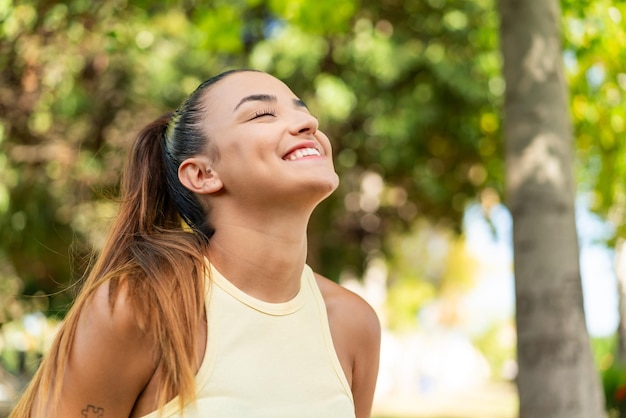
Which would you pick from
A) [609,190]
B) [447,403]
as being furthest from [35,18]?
[447,403]

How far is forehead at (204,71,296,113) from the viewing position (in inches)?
105

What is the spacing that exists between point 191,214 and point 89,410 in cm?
65

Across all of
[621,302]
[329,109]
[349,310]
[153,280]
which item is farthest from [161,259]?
[621,302]

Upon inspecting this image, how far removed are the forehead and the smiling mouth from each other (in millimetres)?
200

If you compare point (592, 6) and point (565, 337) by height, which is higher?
point (592, 6)

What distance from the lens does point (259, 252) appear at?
8.41 ft

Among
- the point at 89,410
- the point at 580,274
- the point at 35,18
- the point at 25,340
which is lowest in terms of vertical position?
the point at 89,410

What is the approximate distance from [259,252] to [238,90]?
0.47m

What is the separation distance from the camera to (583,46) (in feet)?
22.7

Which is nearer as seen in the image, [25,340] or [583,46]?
[583,46]

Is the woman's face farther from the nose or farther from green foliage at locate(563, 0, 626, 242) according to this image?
green foliage at locate(563, 0, 626, 242)

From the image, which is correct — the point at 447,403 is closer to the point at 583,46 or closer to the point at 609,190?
the point at 609,190

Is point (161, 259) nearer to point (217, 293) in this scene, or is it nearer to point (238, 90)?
point (217, 293)

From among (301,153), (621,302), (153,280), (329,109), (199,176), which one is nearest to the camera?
(153,280)
